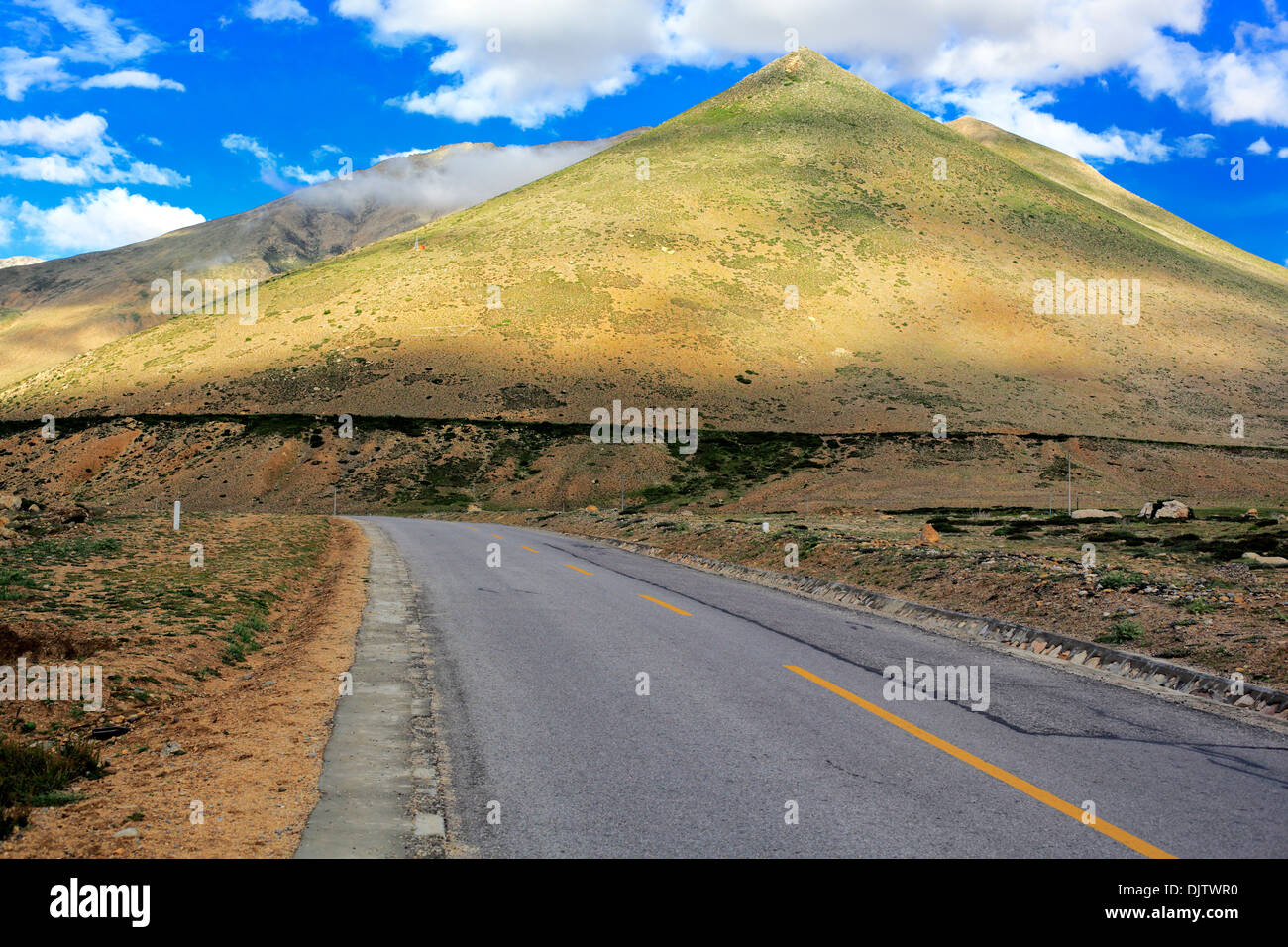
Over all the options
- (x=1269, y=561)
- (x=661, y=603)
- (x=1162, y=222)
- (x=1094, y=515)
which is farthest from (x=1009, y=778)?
(x=1162, y=222)

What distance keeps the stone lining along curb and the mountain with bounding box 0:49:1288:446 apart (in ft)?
170

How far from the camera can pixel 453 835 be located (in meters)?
4.89

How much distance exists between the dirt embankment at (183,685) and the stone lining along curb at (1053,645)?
8.40 m

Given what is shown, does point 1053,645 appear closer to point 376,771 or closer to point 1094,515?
point 376,771

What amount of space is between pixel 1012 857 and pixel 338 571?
16.8m

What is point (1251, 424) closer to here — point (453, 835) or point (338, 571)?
point (338, 571)

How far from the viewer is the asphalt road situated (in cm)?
491

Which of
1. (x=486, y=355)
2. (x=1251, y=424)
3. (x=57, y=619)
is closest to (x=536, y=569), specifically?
(x=57, y=619)

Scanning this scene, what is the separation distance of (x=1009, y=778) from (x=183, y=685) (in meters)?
7.93

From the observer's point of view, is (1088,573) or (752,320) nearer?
(1088,573)

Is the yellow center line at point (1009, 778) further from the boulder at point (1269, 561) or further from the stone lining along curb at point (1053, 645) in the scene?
the boulder at point (1269, 561)

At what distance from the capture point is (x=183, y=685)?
352 inches

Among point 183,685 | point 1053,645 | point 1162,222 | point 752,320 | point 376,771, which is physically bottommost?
point 1053,645
